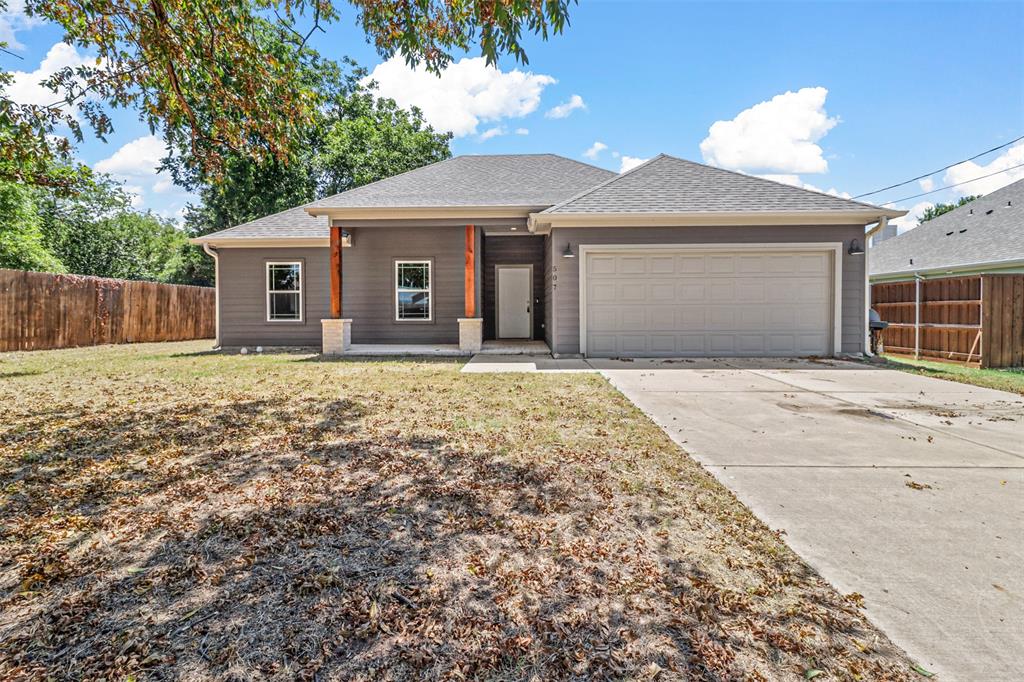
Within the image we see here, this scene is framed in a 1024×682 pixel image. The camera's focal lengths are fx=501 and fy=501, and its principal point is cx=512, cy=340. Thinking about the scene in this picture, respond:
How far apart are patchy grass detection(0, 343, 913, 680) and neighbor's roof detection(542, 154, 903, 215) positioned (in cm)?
661

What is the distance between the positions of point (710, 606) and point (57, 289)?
1666 centimetres

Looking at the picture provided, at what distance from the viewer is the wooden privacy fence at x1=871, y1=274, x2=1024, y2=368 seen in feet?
30.1

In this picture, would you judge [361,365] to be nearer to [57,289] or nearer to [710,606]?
[710,606]

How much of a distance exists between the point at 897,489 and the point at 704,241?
25.0ft

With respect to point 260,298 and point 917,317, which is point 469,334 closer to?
point 260,298

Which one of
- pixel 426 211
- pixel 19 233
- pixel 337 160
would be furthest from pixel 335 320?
pixel 19 233

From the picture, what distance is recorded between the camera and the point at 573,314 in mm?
10234

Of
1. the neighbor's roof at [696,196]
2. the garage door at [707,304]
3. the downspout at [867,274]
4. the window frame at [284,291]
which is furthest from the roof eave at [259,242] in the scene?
the downspout at [867,274]

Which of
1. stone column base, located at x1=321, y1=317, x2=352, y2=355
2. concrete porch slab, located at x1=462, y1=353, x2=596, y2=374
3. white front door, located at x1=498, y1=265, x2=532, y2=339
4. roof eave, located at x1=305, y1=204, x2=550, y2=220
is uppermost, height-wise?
roof eave, located at x1=305, y1=204, x2=550, y2=220

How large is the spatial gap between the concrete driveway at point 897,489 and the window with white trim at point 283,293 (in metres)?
9.36

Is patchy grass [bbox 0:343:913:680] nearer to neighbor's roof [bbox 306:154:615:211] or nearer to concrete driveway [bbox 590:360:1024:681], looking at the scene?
concrete driveway [bbox 590:360:1024:681]

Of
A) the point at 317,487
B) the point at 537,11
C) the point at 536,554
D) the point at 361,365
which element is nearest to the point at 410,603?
the point at 536,554

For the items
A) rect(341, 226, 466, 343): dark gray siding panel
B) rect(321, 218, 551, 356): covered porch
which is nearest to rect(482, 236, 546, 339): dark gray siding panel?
rect(321, 218, 551, 356): covered porch

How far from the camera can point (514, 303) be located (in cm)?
1413
